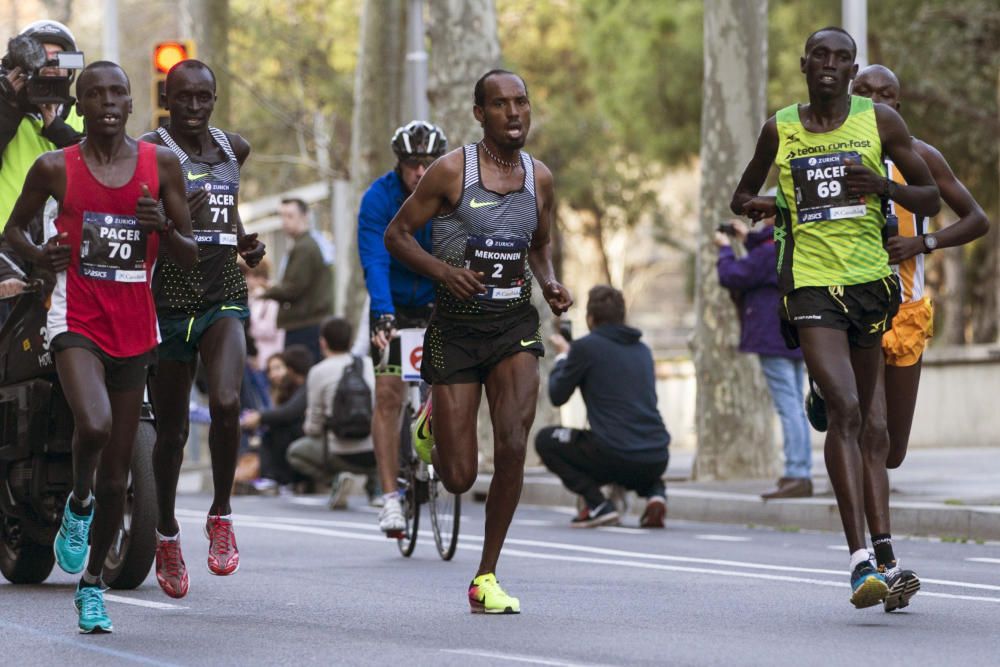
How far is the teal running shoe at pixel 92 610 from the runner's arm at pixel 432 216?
1762 mm

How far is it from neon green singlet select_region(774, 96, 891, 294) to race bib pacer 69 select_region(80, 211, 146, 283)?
2482mm

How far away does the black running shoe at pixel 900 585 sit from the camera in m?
8.23

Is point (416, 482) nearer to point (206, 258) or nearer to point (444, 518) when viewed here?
point (444, 518)

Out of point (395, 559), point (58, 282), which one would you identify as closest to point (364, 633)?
point (58, 282)

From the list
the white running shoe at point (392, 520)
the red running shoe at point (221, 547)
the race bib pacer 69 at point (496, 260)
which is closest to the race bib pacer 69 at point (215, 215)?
the race bib pacer 69 at point (496, 260)

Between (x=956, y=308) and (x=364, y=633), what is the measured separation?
3464 cm

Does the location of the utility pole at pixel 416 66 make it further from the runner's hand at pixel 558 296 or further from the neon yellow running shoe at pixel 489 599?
the neon yellow running shoe at pixel 489 599

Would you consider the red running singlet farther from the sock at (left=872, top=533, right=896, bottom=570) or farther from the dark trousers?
the dark trousers

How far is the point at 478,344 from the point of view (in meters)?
8.64

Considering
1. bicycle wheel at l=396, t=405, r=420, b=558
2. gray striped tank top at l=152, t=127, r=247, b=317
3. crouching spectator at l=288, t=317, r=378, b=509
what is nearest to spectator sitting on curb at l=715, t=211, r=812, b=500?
crouching spectator at l=288, t=317, r=378, b=509

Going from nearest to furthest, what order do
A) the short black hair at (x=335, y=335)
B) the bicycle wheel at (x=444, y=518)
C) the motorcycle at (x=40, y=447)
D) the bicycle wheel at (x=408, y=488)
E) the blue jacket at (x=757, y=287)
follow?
the motorcycle at (x=40, y=447) < the bicycle wheel at (x=444, y=518) < the bicycle wheel at (x=408, y=488) < the blue jacket at (x=757, y=287) < the short black hair at (x=335, y=335)

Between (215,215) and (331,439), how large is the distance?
26.8 ft

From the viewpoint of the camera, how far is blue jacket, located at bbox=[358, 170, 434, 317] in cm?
1145

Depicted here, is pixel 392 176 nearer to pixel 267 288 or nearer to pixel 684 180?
pixel 267 288
